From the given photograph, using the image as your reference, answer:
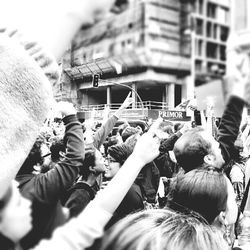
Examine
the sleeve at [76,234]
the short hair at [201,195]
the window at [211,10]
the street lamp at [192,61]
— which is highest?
the window at [211,10]

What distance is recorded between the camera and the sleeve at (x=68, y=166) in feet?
3.68

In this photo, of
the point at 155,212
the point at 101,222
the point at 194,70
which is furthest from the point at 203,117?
the point at 194,70

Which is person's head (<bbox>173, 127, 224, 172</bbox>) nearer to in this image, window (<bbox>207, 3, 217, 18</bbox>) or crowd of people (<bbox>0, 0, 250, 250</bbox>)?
crowd of people (<bbox>0, 0, 250, 250</bbox>)

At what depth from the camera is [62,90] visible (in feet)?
3.45

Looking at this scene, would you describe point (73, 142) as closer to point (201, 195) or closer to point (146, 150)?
point (146, 150)

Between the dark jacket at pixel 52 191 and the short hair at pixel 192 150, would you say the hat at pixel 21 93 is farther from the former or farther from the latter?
the short hair at pixel 192 150

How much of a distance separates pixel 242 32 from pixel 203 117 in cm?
100

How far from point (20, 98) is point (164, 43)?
33 cm

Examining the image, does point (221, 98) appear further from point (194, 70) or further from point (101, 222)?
point (101, 222)

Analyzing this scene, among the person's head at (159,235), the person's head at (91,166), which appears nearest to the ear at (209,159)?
the person's head at (91,166)

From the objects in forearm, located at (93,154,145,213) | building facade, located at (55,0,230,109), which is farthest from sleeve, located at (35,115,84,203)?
building facade, located at (55,0,230,109)

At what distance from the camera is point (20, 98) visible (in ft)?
2.65

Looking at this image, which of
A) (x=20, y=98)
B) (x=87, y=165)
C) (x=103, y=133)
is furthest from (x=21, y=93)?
(x=103, y=133)

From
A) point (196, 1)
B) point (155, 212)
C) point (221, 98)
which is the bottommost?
point (155, 212)
